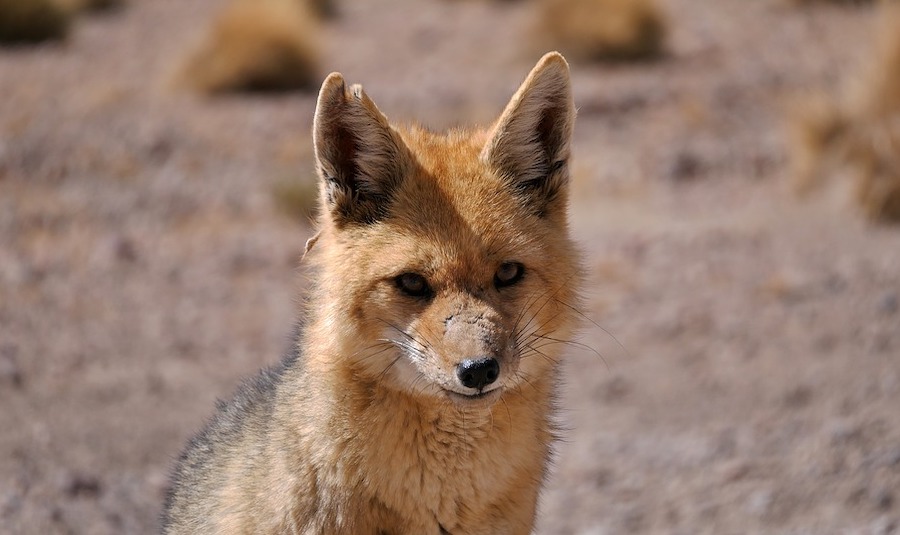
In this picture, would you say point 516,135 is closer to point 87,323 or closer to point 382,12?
point 87,323

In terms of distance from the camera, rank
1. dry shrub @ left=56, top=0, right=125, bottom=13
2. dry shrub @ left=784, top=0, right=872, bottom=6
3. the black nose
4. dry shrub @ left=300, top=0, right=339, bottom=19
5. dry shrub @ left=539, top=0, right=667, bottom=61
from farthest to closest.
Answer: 1. dry shrub @ left=300, top=0, right=339, bottom=19
2. dry shrub @ left=56, top=0, right=125, bottom=13
3. dry shrub @ left=784, top=0, right=872, bottom=6
4. dry shrub @ left=539, top=0, right=667, bottom=61
5. the black nose

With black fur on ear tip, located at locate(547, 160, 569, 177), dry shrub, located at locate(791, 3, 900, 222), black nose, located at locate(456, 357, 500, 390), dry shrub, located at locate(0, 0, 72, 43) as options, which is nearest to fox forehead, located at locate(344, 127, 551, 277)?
black fur on ear tip, located at locate(547, 160, 569, 177)

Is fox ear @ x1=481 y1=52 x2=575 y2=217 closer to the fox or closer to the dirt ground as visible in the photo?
the fox

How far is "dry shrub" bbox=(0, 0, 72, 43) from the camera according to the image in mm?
17766

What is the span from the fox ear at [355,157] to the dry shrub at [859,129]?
25.1 feet

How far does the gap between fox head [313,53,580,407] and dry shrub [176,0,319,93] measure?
12.0m

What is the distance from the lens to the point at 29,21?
1800 centimetres

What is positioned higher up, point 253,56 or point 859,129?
point 859,129

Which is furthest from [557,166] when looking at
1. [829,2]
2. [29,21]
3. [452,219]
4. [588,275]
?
[829,2]

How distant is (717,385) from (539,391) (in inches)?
172

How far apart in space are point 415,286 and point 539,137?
880mm

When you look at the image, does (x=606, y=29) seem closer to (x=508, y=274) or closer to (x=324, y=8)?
(x=324, y=8)

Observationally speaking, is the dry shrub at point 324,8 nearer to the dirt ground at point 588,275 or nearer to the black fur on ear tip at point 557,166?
the dirt ground at point 588,275

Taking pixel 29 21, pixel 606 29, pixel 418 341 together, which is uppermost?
pixel 418 341
